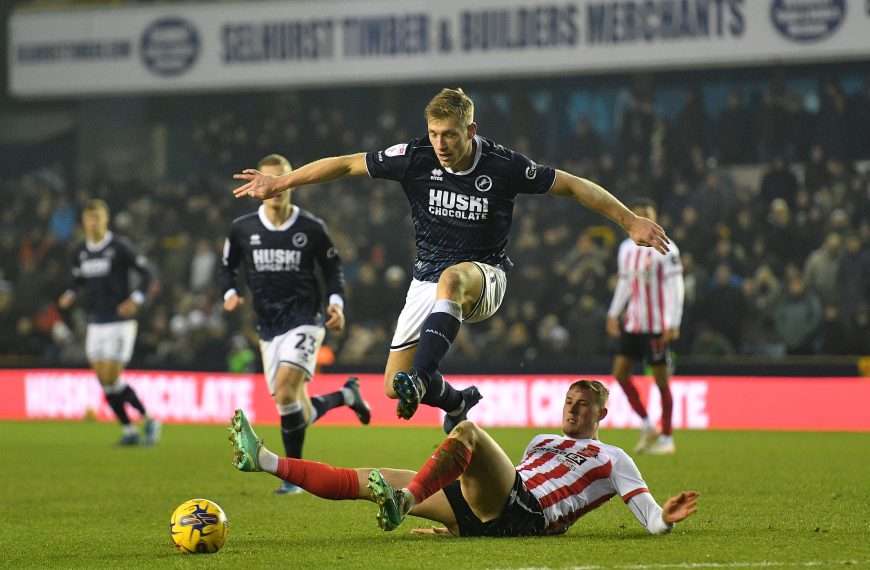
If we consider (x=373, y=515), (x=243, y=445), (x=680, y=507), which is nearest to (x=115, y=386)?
(x=373, y=515)

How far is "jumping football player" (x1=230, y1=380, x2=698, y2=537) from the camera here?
21.4 feet

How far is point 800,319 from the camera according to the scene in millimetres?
17734

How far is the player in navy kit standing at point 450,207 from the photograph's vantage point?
7531 mm

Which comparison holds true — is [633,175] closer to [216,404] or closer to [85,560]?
[216,404]

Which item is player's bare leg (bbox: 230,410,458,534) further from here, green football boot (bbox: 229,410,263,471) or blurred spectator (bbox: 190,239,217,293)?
blurred spectator (bbox: 190,239,217,293)

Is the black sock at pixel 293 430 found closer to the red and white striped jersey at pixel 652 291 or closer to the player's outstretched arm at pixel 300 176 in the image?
the player's outstretched arm at pixel 300 176

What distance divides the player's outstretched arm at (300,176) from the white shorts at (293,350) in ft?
9.18

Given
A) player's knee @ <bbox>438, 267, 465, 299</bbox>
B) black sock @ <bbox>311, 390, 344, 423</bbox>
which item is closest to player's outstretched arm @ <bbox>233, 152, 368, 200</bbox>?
player's knee @ <bbox>438, 267, 465, 299</bbox>

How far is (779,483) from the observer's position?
1043 cm

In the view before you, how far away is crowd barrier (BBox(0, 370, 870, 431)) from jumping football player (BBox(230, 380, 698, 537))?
9814mm

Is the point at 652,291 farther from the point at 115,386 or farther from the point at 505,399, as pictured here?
the point at 115,386

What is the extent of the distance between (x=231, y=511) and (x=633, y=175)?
→ 476 inches

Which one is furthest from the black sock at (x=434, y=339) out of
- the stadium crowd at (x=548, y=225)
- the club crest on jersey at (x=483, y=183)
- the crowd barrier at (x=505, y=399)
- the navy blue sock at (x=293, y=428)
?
the stadium crowd at (x=548, y=225)

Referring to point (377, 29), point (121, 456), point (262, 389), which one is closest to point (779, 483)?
point (121, 456)
